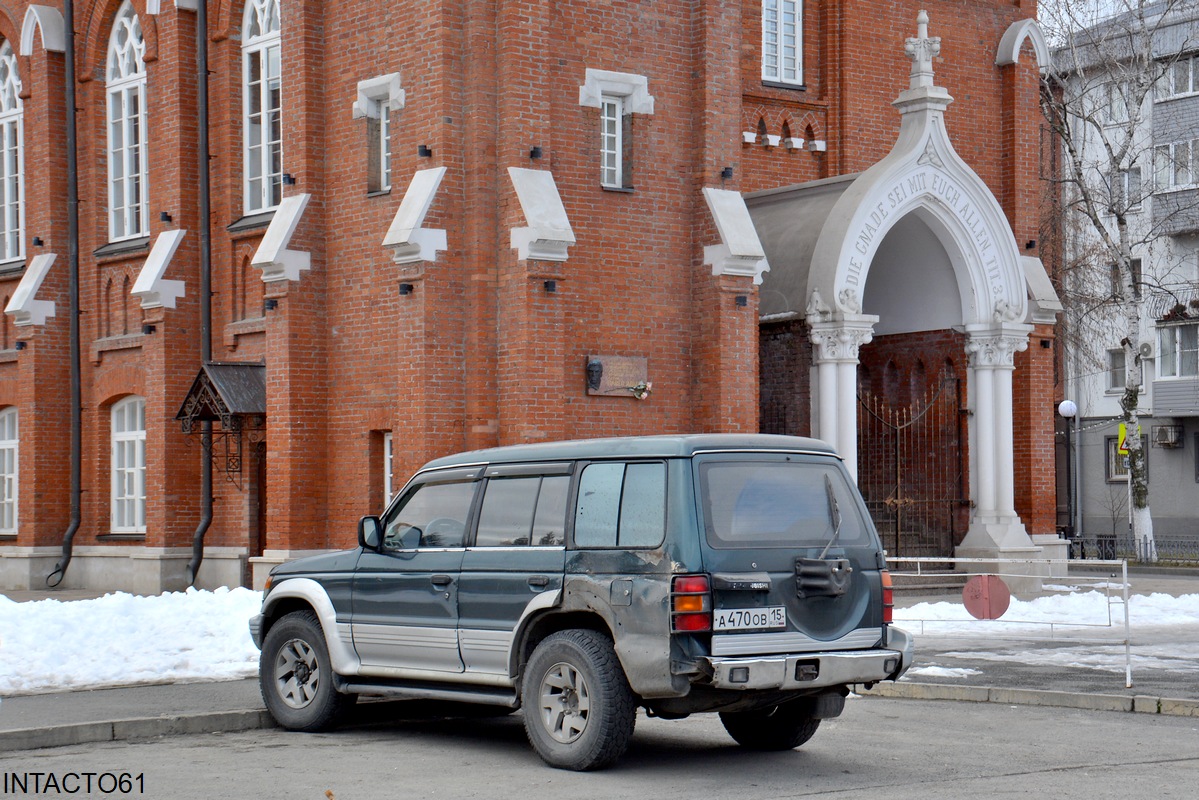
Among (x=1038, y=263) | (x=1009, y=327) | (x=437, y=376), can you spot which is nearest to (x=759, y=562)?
(x=437, y=376)

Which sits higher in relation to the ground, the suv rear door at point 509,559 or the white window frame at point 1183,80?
the white window frame at point 1183,80

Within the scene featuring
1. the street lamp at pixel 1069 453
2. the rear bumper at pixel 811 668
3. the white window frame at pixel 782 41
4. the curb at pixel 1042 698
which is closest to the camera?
the rear bumper at pixel 811 668

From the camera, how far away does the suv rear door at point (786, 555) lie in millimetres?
9305

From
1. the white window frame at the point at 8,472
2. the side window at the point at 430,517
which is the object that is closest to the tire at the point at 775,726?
the side window at the point at 430,517

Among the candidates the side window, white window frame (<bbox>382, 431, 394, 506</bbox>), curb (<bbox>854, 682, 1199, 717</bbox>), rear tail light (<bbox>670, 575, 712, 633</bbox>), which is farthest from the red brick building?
rear tail light (<bbox>670, 575, 712, 633</bbox>)

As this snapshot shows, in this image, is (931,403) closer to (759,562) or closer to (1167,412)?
(759,562)

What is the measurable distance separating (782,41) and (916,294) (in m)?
4.34

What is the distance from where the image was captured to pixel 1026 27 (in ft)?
86.6

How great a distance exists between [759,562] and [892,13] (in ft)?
59.0

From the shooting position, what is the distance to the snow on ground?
532 inches

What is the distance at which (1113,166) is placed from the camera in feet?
110

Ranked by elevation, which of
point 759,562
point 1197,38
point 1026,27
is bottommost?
point 759,562

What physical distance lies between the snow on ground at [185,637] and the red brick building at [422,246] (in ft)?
11.8

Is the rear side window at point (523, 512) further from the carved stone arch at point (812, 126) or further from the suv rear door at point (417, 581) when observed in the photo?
the carved stone arch at point (812, 126)
